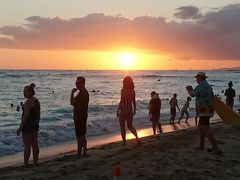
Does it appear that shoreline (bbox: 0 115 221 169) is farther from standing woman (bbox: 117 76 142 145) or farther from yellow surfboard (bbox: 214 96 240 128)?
yellow surfboard (bbox: 214 96 240 128)

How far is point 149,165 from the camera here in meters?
8.29

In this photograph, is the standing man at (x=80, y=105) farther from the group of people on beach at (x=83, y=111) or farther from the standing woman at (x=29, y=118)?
the standing woman at (x=29, y=118)

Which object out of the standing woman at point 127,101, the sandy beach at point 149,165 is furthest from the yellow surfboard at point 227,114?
the standing woman at point 127,101

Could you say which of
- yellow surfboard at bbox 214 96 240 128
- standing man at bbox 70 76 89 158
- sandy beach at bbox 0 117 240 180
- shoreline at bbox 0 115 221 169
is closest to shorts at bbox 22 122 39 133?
sandy beach at bbox 0 117 240 180

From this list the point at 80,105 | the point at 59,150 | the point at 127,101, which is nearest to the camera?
the point at 80,105

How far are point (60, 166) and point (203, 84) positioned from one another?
138 inches

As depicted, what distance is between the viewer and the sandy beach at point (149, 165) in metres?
7.72

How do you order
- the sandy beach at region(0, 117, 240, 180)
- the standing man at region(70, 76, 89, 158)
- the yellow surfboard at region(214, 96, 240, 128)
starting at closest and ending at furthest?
the sandy beach at region(0, 117, 240, 180)
the standing man at region(70, 76, 89, 158)
the yellow surfboard at region(214, 96, 240, 128)

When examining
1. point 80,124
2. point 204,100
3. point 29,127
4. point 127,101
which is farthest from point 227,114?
point 29,127

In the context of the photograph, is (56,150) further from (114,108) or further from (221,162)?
(114,108)

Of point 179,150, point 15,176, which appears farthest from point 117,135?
point 15,176

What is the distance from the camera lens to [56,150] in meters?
14.4

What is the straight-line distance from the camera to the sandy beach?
7.72m

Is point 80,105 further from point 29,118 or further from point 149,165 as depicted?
point 149,165
